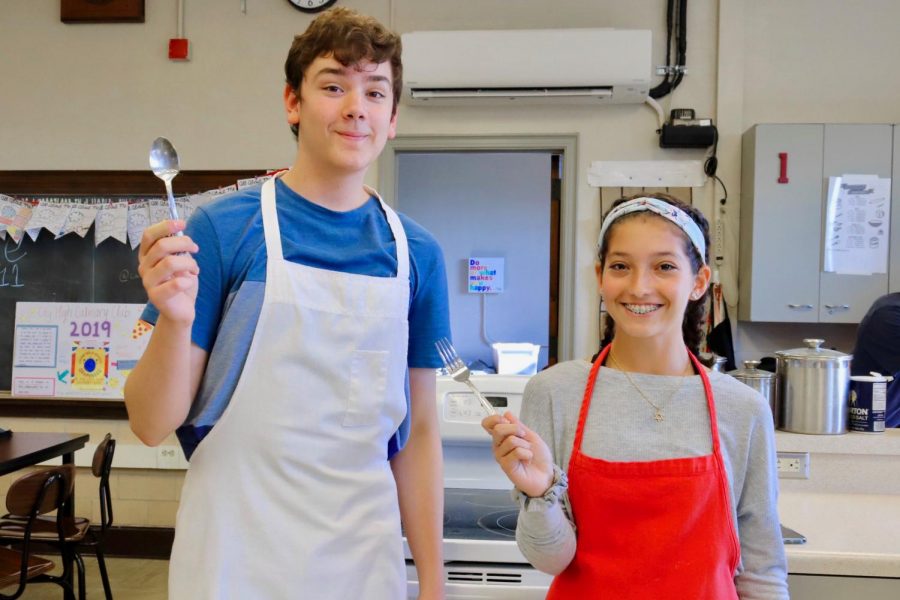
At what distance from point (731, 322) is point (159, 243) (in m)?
3.20

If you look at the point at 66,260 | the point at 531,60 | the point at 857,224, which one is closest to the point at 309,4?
the point at 531,60

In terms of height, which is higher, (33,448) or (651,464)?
(651,464)

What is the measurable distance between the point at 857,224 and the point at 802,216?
24 centimetres

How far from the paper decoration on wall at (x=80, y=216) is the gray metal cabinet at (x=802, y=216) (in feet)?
8.33

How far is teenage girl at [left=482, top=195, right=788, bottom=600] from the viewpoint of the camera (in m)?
1.15

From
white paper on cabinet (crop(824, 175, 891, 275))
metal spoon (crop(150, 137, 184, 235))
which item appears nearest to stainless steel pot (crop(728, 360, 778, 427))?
white paper on cabinet (crop(824, 175, 891, 275))

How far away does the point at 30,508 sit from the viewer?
8.36ft

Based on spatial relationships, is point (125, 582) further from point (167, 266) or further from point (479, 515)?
point (167, 266)

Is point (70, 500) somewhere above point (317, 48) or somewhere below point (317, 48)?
below

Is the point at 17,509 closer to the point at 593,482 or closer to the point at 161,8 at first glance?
the point at 593,482

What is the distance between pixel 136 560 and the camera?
3725 millimetres

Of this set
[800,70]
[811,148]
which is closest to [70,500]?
[811,148]

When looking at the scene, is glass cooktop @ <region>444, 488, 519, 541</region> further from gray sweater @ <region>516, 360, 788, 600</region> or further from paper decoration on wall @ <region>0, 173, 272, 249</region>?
paper decoration on wall @ <region>0, 173, 272, 249</region>

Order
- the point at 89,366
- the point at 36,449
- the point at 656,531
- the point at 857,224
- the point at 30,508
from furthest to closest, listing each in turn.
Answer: the point at 89,366 < the point at 857,224 < the point at 36,449 < the point at 30,508 < the point at 656,531
